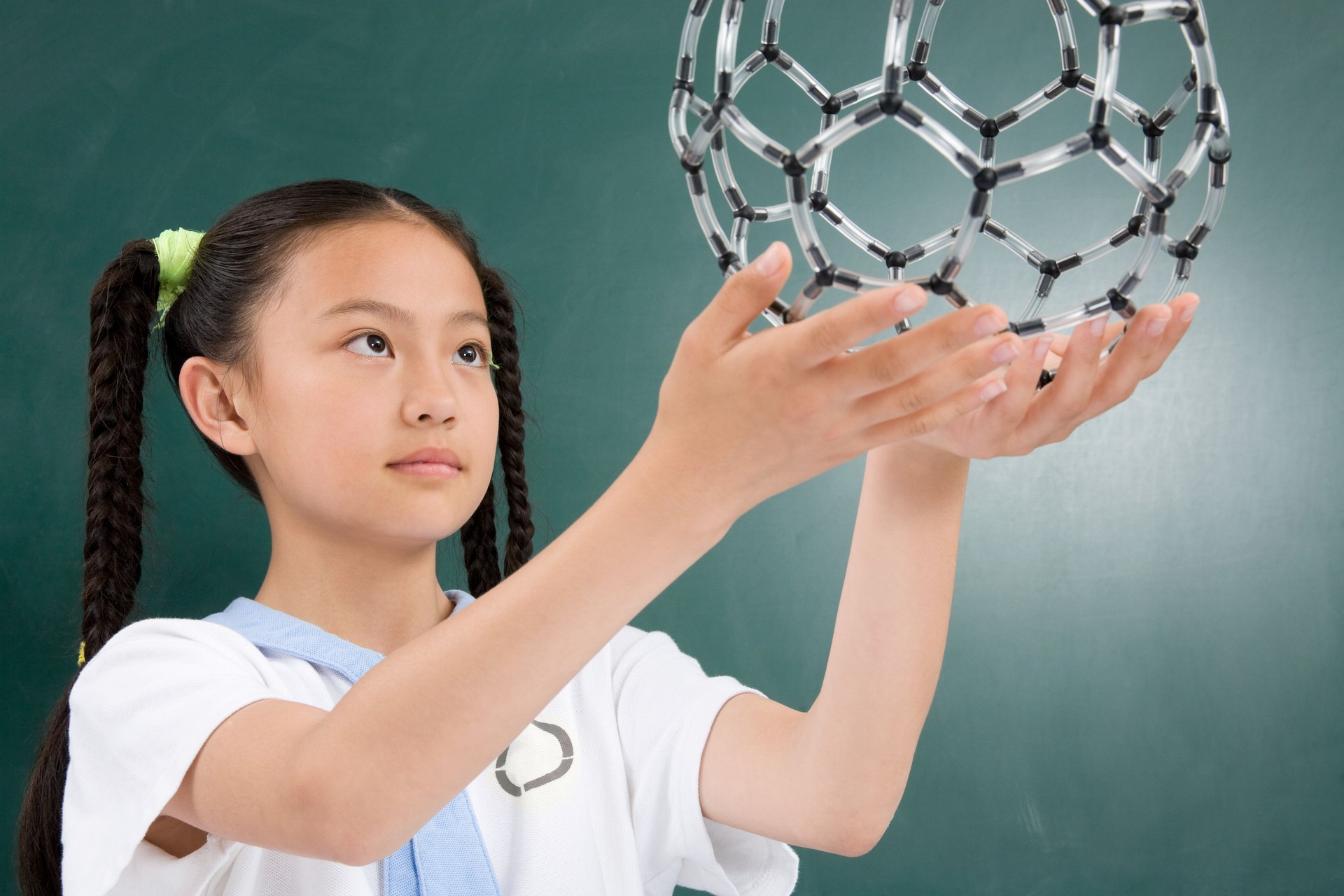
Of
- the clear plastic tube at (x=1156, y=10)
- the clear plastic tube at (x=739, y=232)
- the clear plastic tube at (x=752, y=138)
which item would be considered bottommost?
the clear plastic tube at (x=752, y=138)

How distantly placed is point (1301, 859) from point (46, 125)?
1526 millimetres

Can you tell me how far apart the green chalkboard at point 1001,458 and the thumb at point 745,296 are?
2.52 ft

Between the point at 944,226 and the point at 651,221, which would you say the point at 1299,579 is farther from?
the point at 651,221

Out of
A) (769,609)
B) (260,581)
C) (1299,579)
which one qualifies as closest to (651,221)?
(769,609)

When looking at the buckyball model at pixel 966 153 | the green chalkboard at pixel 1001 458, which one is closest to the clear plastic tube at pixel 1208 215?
the buckyball model at pixel 966 153

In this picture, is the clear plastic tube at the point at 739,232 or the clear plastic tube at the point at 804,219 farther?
the clear plastic tube at the point at 739,232

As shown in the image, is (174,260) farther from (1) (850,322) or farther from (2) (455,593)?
(1) (850,322)

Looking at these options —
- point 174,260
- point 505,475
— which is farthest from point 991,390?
point 174,260

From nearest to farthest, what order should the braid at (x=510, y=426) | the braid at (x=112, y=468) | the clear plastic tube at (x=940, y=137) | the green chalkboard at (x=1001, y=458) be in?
the clear plastic tube at (x=940, y=137), the braid at (x=112, y=468), the braid at (x=510, y=426), the green chalkboard at (x=1001, y=458)

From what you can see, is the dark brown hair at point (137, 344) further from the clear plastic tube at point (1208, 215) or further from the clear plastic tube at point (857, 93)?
the clear plastic tube at point (1208, 215)

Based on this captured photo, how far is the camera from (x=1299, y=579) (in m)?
1.14

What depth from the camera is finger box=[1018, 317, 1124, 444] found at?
16.0 inches

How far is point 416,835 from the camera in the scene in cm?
68

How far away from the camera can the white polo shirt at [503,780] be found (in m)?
0.55
